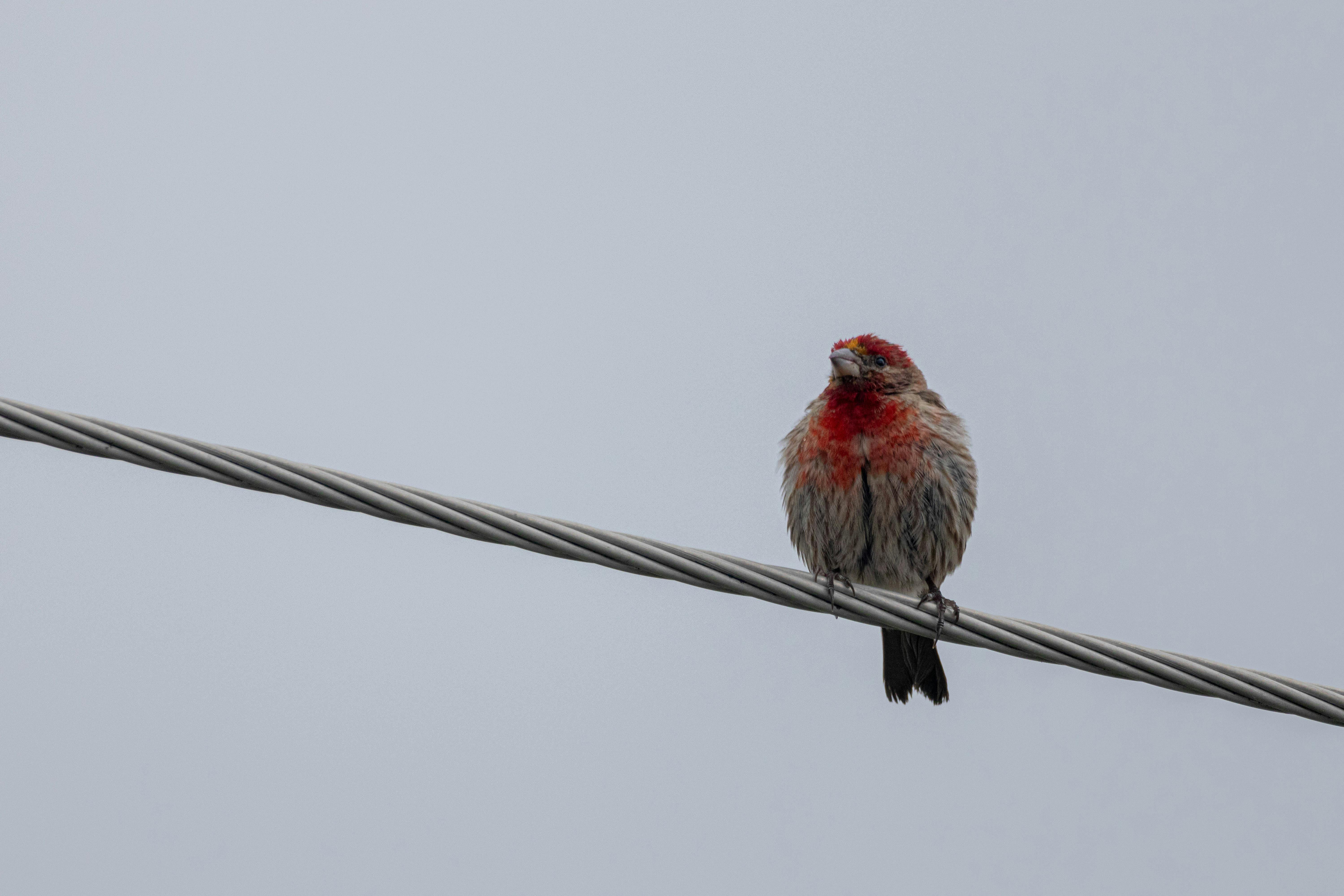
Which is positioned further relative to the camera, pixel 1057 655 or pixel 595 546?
pixel 1057 655

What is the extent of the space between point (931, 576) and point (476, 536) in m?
4.23

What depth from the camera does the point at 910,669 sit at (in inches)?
328

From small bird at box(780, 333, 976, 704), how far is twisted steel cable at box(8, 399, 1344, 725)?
2211 millimetres

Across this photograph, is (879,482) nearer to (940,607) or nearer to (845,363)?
(845,363)

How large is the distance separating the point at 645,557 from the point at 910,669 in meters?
4.26

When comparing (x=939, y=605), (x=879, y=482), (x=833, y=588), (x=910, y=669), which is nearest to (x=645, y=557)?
(x=833, y=588)

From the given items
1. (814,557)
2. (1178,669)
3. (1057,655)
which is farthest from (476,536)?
(814,557)

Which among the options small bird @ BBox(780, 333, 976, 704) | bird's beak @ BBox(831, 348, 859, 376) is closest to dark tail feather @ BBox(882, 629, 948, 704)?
small bird @ BBox(780, 333, 976, 704)

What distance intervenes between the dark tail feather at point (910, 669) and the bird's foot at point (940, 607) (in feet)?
1.33

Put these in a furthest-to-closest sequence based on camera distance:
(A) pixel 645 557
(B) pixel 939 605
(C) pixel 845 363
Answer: (C) pixel 845 363 → (B) pixel 939 605 → (A) pixel 645 557

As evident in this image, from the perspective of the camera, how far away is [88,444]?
3902 millimetres

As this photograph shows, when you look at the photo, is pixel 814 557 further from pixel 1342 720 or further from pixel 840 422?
pixel 1342 720

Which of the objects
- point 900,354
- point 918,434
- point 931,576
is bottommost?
point 931,576

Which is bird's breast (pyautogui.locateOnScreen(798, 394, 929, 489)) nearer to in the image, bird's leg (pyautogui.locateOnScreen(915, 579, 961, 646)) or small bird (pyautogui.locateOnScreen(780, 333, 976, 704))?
small bird (pyautogui.locateOnScreen(780, 333, 976, 704))
